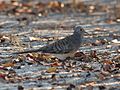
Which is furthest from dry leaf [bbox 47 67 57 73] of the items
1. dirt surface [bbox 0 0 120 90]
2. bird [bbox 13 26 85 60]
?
bird [bbox 13 26 85 60]

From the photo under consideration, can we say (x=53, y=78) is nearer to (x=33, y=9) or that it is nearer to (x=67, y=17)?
(x=67, y=17)

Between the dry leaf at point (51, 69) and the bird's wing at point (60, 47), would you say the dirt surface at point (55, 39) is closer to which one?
the dry leaf at point (51, 69)

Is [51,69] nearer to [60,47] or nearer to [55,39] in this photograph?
[60,47]

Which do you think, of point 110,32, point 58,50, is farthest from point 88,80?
point 110,32

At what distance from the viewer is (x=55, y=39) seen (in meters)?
13.6

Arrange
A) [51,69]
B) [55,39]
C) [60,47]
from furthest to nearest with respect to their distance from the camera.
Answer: [55,39], [60,47], [51,69]

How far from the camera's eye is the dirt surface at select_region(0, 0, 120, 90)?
8734 mm

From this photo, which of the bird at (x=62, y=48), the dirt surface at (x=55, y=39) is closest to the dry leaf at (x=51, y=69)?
the dirt surface at (x=55, y=39)

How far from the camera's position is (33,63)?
10.1m

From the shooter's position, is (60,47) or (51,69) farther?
(60,47)

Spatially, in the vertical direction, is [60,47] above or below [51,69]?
above

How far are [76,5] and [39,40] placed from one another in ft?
31.5

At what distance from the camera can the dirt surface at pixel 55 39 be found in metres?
8.73

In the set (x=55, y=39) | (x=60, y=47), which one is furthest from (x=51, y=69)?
(x=55, y=39)
